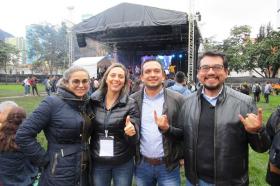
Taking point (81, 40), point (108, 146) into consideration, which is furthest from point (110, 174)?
point (81, 40)

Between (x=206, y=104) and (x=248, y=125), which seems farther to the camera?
(x=206, y=104)

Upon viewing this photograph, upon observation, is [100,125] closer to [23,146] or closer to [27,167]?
[23,146]

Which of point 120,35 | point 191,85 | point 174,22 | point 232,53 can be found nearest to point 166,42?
point 120,35

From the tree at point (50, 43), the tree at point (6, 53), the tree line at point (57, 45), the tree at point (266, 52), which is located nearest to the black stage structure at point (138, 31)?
the tree at point (266, 52)

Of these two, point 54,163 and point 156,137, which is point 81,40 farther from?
point 54,163

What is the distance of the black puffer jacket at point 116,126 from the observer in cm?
Result: 321

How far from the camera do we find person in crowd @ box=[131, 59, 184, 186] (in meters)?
3.26

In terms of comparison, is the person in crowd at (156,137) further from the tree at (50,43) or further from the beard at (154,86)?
the tree at (50,43)

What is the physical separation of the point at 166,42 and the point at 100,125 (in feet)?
61.1

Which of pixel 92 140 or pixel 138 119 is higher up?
pixel 138 119

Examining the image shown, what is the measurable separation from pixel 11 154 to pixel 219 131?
2038 millimetres

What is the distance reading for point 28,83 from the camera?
25.8 metres

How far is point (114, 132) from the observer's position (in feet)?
10.6

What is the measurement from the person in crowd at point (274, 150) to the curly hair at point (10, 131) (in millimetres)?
2355
